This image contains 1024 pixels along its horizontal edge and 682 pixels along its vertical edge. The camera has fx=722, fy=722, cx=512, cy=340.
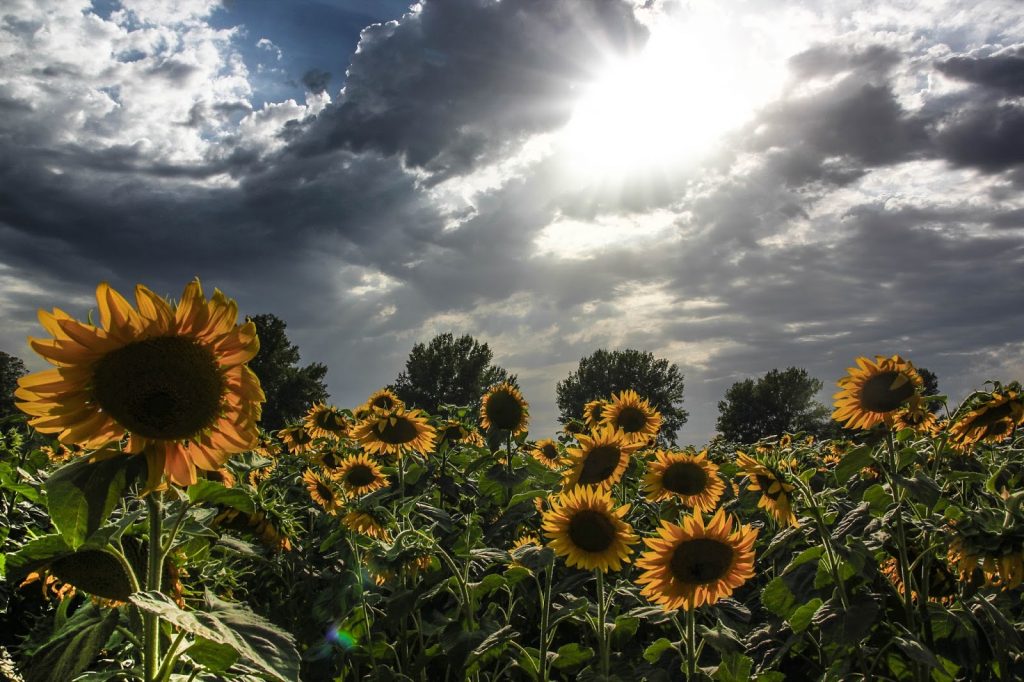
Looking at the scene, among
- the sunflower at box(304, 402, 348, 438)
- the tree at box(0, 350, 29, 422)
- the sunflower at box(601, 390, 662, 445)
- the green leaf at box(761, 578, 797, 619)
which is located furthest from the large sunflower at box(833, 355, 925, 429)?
the tree at box(0, 350, 29, 422)

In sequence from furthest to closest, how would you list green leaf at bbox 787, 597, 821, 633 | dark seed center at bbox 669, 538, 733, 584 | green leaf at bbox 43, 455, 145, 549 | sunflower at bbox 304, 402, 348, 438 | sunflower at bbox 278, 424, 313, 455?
sunflower at bbox 278, 424, 313, 455 → sunflower at bbox 304, 402, 348, 438 → dark seed center at bbox 669, 538, 733, 584 → green leaf at bbox 787, 597, 821, 633 → green leaf at bbox 43, 455, 145, 549

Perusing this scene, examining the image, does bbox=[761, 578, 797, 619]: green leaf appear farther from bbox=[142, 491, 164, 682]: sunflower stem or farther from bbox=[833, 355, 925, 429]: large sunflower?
bbox=[142, 491, 164, 682]: sunflower stem

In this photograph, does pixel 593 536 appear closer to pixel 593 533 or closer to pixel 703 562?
pixel 593 533

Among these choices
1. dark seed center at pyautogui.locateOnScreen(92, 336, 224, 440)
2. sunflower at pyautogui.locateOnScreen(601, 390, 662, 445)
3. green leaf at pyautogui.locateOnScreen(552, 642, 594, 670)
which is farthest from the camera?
sunflower at pyautogui.locateOnScreen(601, 390, 662, 445)

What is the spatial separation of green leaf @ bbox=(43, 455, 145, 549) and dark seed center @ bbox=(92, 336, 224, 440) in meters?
0.16

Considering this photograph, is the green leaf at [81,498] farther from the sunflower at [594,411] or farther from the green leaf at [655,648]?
the sunflower at [594,411]

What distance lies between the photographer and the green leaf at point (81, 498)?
60.8 inches

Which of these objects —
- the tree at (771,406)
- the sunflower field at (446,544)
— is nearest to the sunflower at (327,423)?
the sunflower field at (446,544)

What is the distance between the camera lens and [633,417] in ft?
21.3

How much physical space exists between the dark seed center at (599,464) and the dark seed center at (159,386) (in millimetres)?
2877

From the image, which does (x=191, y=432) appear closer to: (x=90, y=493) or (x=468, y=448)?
(x=90, y=493)

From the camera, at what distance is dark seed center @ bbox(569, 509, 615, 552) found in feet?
11.7

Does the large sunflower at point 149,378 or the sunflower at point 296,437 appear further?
the sunflower at point 296,437

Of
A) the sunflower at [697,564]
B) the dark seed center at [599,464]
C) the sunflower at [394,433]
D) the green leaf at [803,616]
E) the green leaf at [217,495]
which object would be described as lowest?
the green leaf at [803,616]
